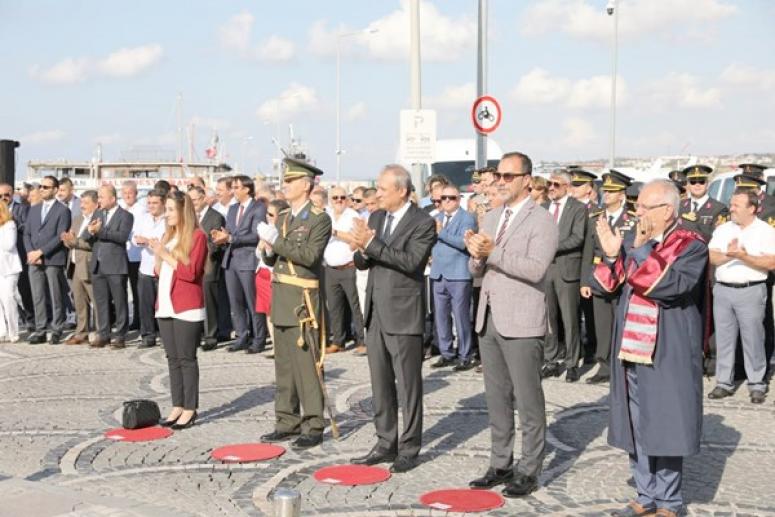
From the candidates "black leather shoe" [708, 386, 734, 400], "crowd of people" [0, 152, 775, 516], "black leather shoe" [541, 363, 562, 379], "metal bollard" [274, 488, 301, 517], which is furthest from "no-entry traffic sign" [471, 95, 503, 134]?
"metal bollard" [274, 488, 301, 517]

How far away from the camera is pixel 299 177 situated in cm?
810

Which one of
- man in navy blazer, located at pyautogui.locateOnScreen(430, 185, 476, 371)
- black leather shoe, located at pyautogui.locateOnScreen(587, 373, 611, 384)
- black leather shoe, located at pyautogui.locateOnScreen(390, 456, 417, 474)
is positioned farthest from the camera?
man in navy blazer, located at pyautogui.locateOnScreen(430, 185, 476, 371)

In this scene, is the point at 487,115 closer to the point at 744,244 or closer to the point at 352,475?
the point at 744,244

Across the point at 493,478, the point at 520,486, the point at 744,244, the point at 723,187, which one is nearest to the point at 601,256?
the point at 744,244

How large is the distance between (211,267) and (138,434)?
536cm

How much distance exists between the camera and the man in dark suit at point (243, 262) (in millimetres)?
13055

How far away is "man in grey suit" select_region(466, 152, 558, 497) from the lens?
6629 mm

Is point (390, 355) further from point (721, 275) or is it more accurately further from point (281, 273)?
point (721, 275)

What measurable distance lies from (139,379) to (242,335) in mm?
2403

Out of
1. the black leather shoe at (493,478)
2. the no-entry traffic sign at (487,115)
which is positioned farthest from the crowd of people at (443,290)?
the no-entry traffic sign at (487,115)

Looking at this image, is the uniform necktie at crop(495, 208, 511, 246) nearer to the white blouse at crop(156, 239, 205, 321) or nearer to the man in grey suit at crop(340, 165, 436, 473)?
the man in grey suit at crop(340, 165, 436, 473)

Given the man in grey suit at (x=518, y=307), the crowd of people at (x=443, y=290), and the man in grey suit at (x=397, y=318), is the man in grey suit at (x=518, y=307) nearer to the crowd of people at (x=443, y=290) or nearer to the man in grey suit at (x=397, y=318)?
the crowd of people at (x=443, y=290)

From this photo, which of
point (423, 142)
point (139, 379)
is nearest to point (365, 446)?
point (139, 379)

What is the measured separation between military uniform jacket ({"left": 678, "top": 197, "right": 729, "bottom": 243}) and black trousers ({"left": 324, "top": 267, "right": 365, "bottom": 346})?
13.8 feet
